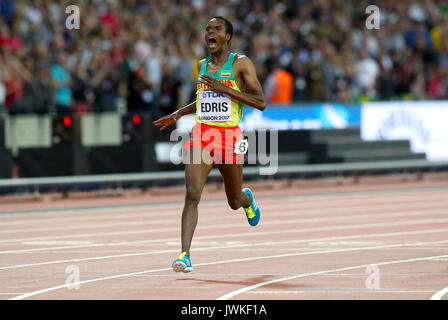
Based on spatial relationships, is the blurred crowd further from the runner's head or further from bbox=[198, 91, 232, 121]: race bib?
bbox=[198, 91, 232, 121]: race bib

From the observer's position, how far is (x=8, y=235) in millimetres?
14930

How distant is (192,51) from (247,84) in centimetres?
1342

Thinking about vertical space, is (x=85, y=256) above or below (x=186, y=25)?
below

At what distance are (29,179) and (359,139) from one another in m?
8.07

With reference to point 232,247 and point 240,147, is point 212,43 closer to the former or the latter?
point 240,147

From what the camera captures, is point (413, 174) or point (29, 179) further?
point (413, 174)

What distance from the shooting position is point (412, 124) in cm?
2556

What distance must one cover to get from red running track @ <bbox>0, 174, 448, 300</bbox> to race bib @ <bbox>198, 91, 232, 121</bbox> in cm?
153

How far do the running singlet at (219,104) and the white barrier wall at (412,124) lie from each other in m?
14.5

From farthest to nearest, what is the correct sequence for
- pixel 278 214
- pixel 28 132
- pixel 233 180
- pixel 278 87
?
pixel 278 87 → pixel 28 132 → pixel 278 214 → pixel 233 180

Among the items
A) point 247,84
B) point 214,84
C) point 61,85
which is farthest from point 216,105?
point 61,85

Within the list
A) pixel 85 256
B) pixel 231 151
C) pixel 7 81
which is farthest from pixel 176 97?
pixel 231 151

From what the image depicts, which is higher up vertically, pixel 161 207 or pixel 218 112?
pixel 218 112
